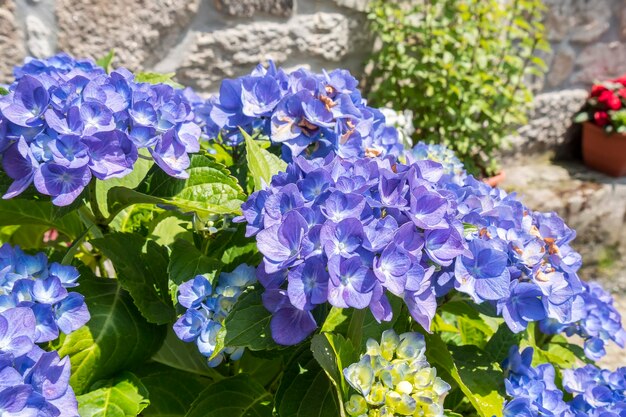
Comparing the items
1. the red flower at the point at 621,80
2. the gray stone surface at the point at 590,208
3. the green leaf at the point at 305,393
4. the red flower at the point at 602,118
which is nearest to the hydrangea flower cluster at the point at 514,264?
the green leaf at the point at 305,393

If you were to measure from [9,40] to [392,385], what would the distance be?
5.37ft

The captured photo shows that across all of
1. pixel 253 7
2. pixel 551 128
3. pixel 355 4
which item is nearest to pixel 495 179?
pixel 551 128

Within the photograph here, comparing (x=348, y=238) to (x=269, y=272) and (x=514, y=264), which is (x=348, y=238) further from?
(x=514, y=264)

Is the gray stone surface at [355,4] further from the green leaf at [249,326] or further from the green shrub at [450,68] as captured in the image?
the green leaf at [249,326]

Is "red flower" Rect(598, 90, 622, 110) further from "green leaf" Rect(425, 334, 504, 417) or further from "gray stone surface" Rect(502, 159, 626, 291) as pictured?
"green leaf" Rect(425, 334, 504, 417)

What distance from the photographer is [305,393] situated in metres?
0.89

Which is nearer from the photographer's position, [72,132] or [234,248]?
[72,132]

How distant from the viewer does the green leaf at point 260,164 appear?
3.04 feet

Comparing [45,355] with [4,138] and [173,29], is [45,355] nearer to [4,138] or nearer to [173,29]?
[4,138]

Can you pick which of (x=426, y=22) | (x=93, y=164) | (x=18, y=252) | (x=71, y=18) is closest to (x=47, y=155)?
(x=93, y=164)

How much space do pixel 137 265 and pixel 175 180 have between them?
0.15 m

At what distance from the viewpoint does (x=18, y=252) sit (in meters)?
0.91

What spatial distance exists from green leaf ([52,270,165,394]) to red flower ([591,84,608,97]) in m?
3.51

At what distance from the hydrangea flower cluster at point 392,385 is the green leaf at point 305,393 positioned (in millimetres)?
91
